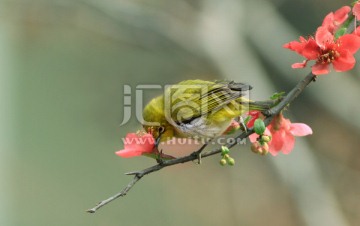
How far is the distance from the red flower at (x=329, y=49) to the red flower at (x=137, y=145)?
40cm

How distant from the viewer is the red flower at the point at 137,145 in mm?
1598

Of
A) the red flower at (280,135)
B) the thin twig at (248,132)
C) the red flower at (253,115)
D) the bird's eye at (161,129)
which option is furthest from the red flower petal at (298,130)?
the bird's eye at (161,129)

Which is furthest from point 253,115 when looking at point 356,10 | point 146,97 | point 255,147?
point 146,97

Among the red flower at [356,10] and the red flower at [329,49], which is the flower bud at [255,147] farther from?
the red flower at [356,10]

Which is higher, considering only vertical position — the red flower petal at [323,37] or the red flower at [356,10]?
the red flower at [356,10]

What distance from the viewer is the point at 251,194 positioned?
654 cm

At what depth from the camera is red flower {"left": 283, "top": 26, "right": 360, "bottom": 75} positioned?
1.52 m

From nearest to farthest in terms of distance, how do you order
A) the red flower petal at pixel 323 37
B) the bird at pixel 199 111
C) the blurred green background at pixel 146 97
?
the red flower petal at pixel 323 37 < the bird at pixel 199 111 < the blurred green background at pixel 146 97

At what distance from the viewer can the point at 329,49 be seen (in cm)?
154

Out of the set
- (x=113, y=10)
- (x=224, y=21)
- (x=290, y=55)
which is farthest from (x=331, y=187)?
(x=113, y=10)

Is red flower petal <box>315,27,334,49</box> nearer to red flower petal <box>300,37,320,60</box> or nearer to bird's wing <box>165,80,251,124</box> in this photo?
red flower petal <box>300,37,320,60</box>

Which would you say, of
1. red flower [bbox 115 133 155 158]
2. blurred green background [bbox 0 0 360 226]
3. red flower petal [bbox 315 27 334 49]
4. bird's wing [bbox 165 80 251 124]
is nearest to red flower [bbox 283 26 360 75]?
red flower petal [bbox 315 27 334 49]

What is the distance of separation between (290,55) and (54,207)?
2.89 metres

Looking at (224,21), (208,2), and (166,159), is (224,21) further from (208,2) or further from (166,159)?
(166,159)
